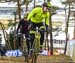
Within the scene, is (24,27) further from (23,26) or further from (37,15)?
(37,15)

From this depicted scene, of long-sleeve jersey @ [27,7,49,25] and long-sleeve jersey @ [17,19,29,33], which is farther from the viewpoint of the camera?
long-sleeve jersey @ [17,19,29,33]

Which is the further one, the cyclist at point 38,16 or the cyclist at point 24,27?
the cyclist at point 24,27

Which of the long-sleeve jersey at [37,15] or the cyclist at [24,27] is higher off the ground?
the long-sleeve jersey at [37,15]

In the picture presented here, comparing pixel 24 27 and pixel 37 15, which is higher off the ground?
pixel 37 15

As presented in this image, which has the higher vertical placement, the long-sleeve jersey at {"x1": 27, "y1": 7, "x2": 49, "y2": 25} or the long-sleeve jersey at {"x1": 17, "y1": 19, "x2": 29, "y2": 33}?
the long-sleeve jersey at {"x1": 27, "y1": 7, "x2": 49, "y2": 25}

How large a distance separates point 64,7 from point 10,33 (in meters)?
0.70

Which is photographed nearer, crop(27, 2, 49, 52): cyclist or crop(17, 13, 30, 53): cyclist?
crop(27, 2, 49, 52): cyclist

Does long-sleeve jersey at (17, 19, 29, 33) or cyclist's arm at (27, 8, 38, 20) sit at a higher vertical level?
cyclist's arm at (27, 8, 38, 20)

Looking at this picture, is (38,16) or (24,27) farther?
(24,27)

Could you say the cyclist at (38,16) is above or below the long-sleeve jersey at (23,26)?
above

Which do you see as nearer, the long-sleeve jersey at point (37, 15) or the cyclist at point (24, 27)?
the long-sleeve jersey at point (37, 15)

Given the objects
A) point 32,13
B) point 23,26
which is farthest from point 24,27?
point 32,13

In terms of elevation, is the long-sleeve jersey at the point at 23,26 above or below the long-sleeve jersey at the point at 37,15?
below

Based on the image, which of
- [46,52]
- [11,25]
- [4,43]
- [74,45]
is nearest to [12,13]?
[11,25]
